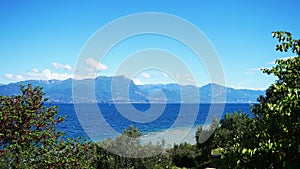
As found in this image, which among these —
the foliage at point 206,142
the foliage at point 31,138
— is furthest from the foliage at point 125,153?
the foliage at point 206,142

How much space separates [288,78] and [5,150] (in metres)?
11.4

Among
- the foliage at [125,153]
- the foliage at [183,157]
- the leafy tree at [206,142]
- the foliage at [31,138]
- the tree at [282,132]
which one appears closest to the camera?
the tree at [282,132]

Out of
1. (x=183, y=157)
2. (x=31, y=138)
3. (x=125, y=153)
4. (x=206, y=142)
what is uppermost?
(x=31, y=138)

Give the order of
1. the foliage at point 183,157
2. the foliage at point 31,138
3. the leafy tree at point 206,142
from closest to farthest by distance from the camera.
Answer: the foliage at point 31,138 < the foliage at point 183,157 < the leafy tree at point 206,142

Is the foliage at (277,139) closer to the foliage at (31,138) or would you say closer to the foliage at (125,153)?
the foliage at (31,138)

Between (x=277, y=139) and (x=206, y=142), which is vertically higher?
(x=277, y=139)

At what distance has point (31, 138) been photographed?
528 inches

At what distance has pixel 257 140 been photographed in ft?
16.2

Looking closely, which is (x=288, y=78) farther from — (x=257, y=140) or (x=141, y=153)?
(x=141, y=153)

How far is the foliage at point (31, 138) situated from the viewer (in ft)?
41.4

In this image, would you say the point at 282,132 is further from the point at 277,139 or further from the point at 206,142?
the point at 206,142

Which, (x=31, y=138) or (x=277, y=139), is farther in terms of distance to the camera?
(x=31, y=138)

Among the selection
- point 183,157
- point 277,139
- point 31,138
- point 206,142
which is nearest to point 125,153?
point 31,138

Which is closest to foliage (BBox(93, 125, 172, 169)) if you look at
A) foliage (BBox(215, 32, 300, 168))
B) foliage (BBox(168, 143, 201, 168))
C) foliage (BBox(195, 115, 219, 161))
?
foliage (BBox(168, 143, 201, 168))
